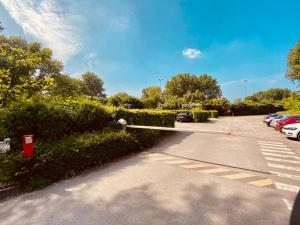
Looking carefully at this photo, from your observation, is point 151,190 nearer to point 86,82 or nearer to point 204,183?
point 204,183

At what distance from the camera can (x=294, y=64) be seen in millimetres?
35312

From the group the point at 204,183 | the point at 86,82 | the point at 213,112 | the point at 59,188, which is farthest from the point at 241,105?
the point at 86,82

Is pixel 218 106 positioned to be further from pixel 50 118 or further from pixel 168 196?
pixel 50 118

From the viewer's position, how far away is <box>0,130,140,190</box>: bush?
4.21m

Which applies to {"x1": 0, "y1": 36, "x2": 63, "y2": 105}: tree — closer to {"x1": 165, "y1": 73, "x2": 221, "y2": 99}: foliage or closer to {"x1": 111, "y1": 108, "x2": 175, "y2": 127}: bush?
{"x1": 111, "y1": 108, "x2": 175, "y2": 127}: bush

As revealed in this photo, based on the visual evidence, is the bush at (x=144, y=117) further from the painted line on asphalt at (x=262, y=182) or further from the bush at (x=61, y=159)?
the painted line on asphalt at (x=262, y=182)

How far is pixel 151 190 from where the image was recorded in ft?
13.9

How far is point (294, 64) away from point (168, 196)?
4597 centimetres

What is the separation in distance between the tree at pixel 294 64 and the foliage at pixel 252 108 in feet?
26.4

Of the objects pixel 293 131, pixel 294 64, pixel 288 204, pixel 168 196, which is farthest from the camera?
pixel 294 64

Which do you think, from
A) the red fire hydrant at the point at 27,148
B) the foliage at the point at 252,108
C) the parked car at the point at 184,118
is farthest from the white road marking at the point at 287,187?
the foliage at the point at 252,108

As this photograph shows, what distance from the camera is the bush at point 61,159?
4215mm

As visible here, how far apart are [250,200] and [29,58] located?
32.4ft

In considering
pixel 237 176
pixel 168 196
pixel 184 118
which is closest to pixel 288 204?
pixel 237 176
